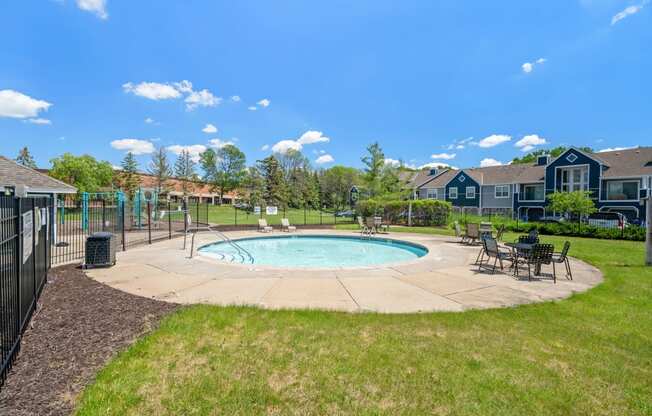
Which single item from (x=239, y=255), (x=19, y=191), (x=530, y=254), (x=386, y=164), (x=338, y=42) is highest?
(x=338, y=42)

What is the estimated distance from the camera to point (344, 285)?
20.7 ft

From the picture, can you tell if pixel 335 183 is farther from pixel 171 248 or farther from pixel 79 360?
pixel 79 360

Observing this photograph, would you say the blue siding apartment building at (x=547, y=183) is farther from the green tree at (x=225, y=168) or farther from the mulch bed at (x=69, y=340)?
the green tree at (x=225, y=168)

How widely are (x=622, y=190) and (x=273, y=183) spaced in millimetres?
49471

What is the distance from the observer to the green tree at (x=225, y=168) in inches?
2672

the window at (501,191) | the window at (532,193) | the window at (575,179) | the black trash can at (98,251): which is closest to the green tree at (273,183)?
the window at (501,191)

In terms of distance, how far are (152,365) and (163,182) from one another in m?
60.4

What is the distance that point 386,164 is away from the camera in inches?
1164

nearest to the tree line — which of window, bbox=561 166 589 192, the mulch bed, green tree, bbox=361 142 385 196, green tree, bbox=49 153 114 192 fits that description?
green tree, bbox=49 153 114 192

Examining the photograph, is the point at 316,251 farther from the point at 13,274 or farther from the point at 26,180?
the point at 26,180

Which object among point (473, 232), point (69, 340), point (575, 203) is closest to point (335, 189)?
point (575, 203)

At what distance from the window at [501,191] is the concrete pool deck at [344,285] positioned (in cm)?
3113

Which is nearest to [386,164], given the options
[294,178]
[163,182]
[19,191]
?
[19,191]

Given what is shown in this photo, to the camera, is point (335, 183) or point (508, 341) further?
point (335, 183)
